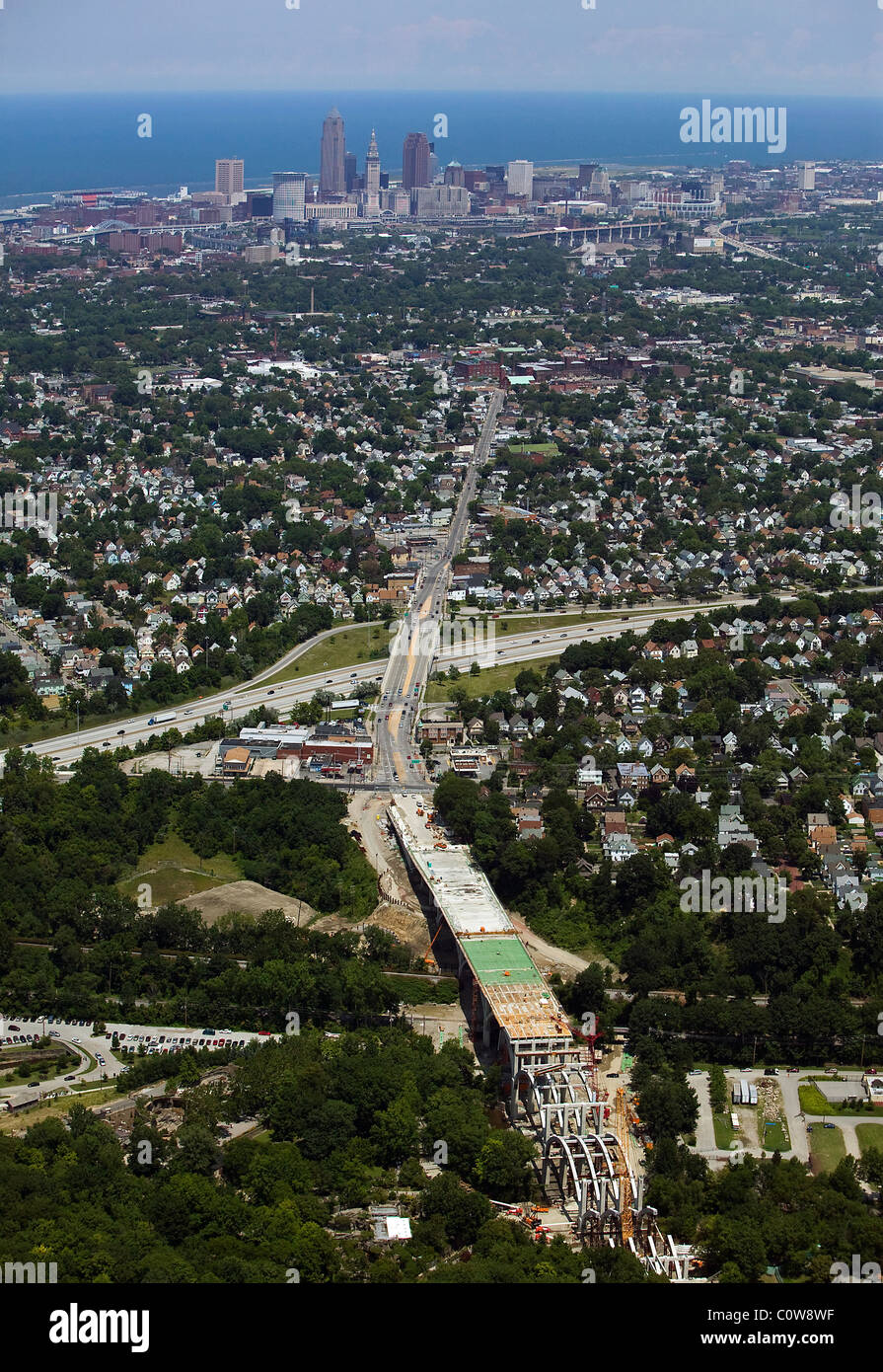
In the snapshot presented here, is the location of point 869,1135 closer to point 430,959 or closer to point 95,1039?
point 430,959

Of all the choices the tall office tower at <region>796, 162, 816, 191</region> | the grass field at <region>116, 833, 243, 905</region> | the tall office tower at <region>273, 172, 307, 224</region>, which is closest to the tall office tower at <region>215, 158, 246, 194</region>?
the tall office tower at <region>273, 172, 307, 224</region>

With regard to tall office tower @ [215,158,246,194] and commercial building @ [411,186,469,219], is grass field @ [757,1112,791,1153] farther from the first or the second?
tall office tower @ [215,158,246,194]

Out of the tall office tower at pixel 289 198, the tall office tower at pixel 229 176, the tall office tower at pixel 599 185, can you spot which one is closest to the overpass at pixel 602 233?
the tall office tower at pixel 599 185

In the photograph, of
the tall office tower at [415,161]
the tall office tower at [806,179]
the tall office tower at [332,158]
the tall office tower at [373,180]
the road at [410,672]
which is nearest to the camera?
the road at [410,672]

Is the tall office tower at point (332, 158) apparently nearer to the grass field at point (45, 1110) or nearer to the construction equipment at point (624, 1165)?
the grass field at point (45, 1110)

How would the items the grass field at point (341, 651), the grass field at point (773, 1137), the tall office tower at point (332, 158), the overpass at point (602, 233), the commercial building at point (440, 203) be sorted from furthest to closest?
the tall office tower at point (332, 158)
the commercial building at point (440, 203)
the overpass at point (602, 233)
the grass field at point (341, 651)
the grass field at point (773, 1137)

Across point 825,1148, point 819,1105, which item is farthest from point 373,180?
point 825,1148

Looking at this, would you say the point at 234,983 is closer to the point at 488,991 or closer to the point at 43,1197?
the point at 488,991

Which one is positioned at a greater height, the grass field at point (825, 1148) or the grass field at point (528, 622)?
the grass field at point (528, 622)
